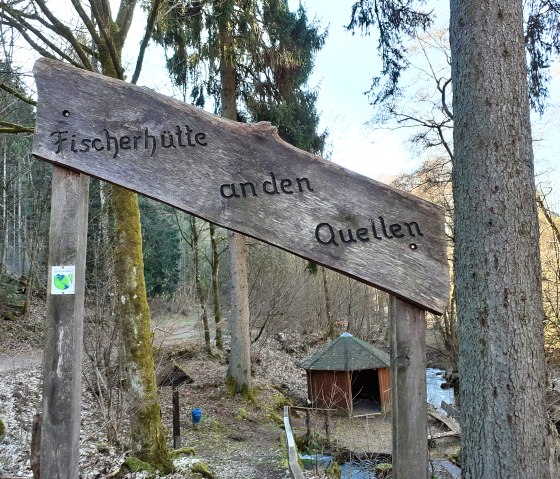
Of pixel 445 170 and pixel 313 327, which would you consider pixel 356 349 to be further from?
pixel 313 327

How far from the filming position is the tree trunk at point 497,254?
2855mm

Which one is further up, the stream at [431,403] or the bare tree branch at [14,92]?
the bare tree branch at [14,92]

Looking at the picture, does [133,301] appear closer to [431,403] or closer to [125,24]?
[125,24]

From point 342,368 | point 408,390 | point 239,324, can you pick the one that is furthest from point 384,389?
point 408,390

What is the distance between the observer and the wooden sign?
2.61 metres

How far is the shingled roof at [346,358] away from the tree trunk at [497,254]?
43.0ft

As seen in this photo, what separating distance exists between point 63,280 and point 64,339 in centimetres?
33

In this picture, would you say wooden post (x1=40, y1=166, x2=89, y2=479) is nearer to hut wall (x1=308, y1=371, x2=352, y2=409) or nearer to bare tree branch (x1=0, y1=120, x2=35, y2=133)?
bare tree branch (x1=0, y1=120, x2=35, y2=133)

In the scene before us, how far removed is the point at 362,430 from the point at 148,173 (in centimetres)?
1346

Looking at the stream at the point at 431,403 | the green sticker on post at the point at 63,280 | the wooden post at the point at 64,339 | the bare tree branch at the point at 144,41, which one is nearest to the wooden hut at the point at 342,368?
the stream at the point at 431,403

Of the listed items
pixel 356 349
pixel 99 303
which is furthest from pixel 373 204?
pixel 356 349

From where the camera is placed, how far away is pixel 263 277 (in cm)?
1823

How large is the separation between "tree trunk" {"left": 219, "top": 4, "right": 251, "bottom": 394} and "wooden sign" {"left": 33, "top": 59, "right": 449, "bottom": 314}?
10.2m

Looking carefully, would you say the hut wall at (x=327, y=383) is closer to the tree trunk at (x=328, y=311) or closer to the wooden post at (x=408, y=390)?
the tree trunk at (x=328, y=311)
